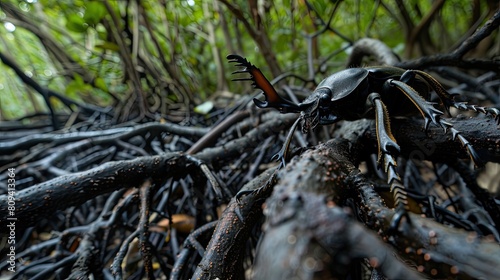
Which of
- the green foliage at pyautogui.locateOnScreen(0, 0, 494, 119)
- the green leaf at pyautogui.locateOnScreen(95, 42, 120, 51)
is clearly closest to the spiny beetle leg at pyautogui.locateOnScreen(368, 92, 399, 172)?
the green foliage at pyautogui.locateOnScreen(0, 0, 494, 119)

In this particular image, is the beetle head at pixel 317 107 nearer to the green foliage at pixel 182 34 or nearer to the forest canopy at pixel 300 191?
the forest canopy at pixel 300 191

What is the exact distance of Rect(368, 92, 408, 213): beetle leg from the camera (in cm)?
38

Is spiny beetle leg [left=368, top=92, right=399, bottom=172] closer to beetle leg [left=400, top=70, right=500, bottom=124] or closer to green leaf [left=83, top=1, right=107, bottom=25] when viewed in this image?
beetle leg [left=400, top=70, right=500, bottom=124]

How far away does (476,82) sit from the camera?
1.84 meters

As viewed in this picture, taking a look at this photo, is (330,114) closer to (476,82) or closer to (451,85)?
(476,82)

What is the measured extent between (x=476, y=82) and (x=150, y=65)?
2.79 meters

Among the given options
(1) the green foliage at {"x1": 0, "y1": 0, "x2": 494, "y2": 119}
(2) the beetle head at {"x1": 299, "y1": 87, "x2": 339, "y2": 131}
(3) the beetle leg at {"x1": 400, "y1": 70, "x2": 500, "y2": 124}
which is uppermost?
(1) the green foliage at {"x1": 0, "y1": 0, "x2": 494, "y2": 119}

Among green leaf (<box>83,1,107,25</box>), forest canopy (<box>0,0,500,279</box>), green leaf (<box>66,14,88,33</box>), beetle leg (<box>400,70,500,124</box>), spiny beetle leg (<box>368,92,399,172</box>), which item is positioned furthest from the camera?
green leaf (<box>66,14,88,33</box>)

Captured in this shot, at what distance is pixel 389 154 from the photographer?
1.50 ft

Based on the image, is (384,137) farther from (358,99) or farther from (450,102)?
(450,102)

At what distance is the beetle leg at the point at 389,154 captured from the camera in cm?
38

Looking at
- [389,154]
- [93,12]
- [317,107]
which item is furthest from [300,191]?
[93,12]

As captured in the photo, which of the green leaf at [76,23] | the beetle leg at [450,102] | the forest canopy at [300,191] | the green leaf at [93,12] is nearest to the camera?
the forest canopy at [300,191]

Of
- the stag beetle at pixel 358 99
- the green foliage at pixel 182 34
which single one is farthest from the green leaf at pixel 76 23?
the stag beetle at pixel 358 99
